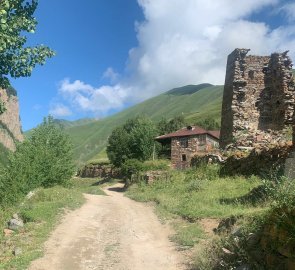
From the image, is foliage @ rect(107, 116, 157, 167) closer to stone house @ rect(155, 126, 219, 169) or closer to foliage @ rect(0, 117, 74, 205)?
stone house @ rect(155, 126, 219, 169)

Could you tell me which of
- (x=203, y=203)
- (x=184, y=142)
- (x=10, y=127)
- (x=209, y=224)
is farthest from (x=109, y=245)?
(x=10, y=127)

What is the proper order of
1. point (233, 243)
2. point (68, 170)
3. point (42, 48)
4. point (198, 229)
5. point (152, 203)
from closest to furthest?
point (233, 243) → point (42, 48) → point (198, 229) → point (152, 203) → point (68, 170)

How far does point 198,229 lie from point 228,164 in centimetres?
1023

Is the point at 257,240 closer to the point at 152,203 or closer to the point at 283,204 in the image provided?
the point at 283,204

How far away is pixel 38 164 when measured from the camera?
27906 millimetres

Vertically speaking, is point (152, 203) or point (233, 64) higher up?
point (233, 64)

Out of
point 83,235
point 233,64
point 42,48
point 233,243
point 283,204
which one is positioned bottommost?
point 83,235

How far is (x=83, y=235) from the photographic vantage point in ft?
41.7

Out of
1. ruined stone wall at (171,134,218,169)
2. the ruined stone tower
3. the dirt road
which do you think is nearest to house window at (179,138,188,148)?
ruined stone wall at (171,134,218,169)

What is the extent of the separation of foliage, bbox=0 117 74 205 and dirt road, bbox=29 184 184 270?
22.8 ft

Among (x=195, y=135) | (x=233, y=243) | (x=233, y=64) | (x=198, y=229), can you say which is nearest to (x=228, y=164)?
(x=233, y=64)

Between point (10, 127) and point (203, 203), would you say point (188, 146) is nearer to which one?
point (203, 203)

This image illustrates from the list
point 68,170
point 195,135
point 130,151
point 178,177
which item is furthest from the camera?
point 130,151

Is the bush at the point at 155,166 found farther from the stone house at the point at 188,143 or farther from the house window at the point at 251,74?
the house window at the point at 251,74
